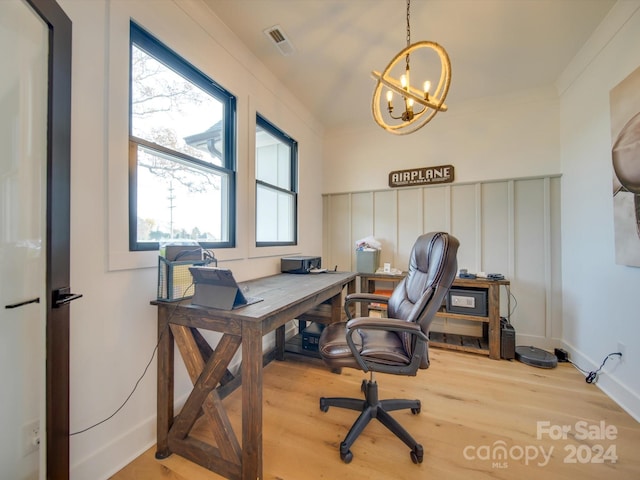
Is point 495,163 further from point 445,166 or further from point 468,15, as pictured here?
point 468,15

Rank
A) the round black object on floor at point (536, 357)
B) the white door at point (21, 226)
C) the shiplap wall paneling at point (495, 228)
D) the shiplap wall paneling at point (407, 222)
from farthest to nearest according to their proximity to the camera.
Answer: the shiplap wall paneling at point (407, 222), the shiplap wall paneling at point (495, 228), the round black object on floor at point (536, 357), the white door at point (21, 226)

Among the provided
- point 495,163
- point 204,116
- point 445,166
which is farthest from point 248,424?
point 495,163

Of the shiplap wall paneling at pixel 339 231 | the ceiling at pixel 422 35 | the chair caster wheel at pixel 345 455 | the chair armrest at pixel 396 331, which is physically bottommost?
the chair caster wheel at pixel 345 455

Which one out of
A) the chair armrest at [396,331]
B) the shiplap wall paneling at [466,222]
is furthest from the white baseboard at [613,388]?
the chair armrest at [396,331]

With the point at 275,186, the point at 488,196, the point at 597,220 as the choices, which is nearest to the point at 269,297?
the point at 275,186

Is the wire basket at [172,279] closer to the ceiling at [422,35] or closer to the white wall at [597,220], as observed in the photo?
the ceiling at [422,35]

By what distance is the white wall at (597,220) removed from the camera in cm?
170

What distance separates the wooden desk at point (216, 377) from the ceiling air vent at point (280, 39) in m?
2.09

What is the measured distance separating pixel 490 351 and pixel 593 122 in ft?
7.37

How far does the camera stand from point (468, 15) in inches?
71.6

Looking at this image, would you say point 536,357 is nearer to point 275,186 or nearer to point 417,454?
point 417,454

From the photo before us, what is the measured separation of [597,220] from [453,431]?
2.05 m

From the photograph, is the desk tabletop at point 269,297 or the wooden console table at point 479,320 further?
the wooden console table at point 479,320

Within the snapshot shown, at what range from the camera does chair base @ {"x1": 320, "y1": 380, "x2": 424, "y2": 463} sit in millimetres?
1301
